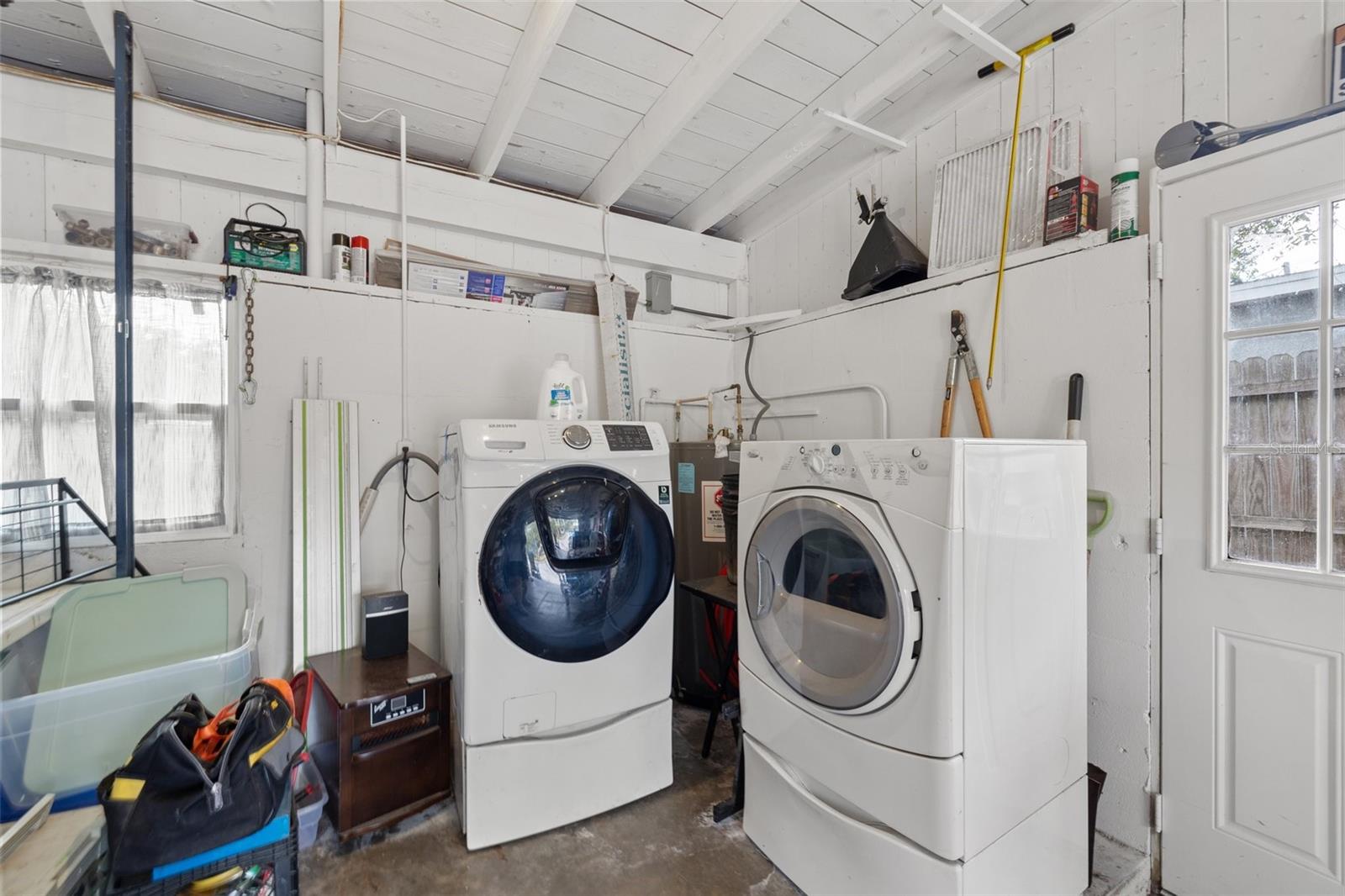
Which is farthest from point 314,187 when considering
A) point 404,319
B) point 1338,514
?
point 1338,514

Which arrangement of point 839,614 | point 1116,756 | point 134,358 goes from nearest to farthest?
point 839,614, point 1116,756, point 134,358

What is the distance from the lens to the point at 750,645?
1759 mm

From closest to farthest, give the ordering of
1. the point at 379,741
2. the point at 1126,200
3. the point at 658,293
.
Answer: the point at 1126,200
the point at 379,741
the point at 658,293

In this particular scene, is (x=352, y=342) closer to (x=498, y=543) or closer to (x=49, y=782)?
(x=498, y=543)

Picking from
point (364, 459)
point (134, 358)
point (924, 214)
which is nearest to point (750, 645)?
point (364, 459)

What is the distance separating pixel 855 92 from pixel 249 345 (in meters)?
2.51

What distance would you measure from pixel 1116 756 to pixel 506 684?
6.08 feet

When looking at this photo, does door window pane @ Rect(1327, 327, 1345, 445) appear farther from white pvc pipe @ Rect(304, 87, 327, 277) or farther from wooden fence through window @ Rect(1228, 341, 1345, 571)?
white pvc pipe @ Rect(304, 87, 327, 277)

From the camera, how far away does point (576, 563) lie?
181cm

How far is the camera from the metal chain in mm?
2080

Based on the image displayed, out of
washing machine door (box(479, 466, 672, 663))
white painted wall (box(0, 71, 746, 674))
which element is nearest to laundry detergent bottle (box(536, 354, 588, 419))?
washing machine door (box(479, 466, 672, 663))

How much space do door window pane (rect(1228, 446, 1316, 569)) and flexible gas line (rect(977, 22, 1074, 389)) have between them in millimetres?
718

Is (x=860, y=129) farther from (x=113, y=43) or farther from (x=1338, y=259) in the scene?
(x=113, y=43)

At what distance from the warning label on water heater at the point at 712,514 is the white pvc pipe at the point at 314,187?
6.18 ft
